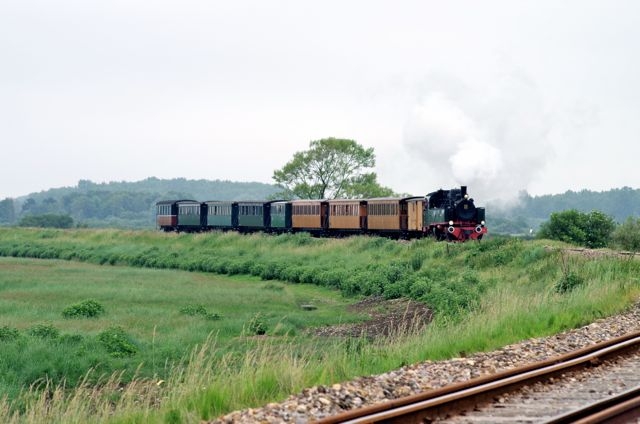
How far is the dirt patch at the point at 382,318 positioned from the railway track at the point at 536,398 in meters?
7.39

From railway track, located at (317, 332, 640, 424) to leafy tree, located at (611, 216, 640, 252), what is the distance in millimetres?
39354

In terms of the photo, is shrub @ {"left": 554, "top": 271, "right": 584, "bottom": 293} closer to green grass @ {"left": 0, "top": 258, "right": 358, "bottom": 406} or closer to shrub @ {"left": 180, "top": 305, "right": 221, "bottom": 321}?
green grass @ {"left": 0, "top": 258, "right": 358, "bottom": 406}

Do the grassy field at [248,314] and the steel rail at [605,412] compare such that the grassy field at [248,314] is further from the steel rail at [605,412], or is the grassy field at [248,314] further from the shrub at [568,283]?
the steel rail at [605,412]

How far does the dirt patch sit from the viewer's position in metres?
20.7

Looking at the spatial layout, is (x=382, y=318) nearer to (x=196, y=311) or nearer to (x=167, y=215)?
(x=196, y=311)

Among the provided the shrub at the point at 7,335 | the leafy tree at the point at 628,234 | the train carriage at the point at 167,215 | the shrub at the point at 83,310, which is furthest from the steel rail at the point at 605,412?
the train carriage at the point at 167,215

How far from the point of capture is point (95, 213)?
18412cm

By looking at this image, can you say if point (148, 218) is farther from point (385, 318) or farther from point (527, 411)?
point (527, 411)

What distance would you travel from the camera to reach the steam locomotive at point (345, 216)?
38.8 m

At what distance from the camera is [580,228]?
5597 centimetres

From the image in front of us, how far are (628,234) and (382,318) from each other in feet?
113

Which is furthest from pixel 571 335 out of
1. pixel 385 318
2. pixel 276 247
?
pixel 276 247

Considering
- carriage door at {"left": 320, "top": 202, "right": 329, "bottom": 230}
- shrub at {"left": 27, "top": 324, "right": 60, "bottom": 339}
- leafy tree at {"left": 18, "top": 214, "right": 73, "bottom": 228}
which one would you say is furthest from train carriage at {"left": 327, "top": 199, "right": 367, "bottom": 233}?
leafy tree at {"left": 18, "top": 214, "right": 73, "bottom": 228}

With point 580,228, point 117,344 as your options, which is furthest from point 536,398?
point 580,228
